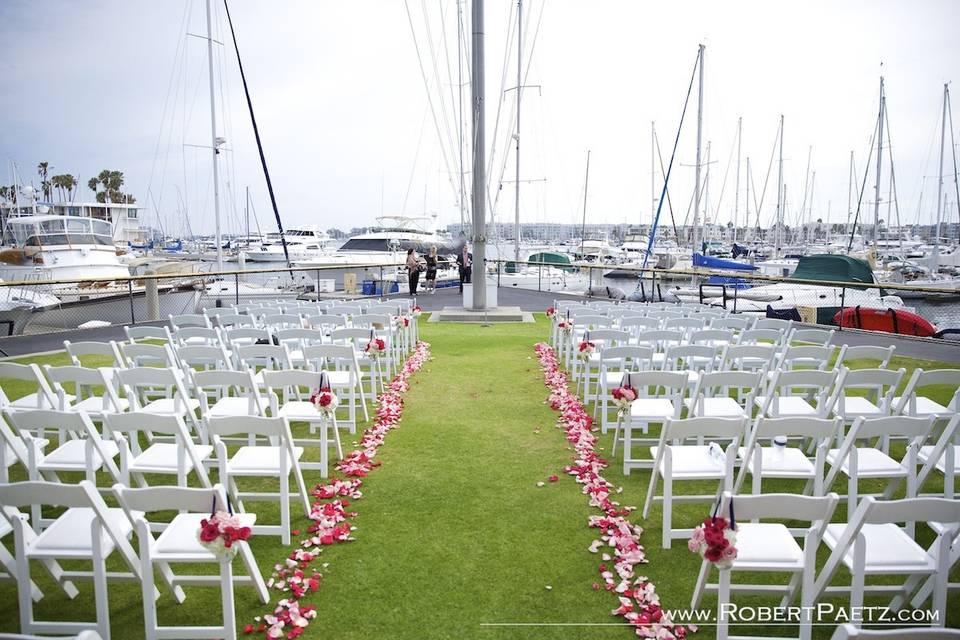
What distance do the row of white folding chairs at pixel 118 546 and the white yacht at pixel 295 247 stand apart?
3820 centimetres

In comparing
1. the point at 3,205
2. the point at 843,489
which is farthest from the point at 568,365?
the point at 3,205

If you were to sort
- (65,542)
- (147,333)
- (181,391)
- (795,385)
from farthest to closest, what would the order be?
(147,333)
(795,385)
(181,391)
(65,542)

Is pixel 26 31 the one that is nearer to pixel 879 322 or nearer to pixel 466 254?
pixel 466 254

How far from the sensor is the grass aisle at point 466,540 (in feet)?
11.3

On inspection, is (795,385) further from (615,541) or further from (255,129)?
(255,129)

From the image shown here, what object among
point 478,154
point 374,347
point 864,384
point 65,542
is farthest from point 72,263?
point 864,384

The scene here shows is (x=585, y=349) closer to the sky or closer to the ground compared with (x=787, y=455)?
closer to the sky

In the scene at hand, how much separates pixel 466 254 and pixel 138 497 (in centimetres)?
1738

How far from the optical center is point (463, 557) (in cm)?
406

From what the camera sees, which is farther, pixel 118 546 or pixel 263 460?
pixel 263 460

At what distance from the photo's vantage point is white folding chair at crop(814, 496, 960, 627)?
2.64m

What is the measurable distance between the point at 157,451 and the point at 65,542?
1369 millimetres

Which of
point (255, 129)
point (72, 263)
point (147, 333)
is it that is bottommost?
point (147, 333)

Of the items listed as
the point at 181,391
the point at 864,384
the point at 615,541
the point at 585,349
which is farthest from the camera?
the point at 585,349
